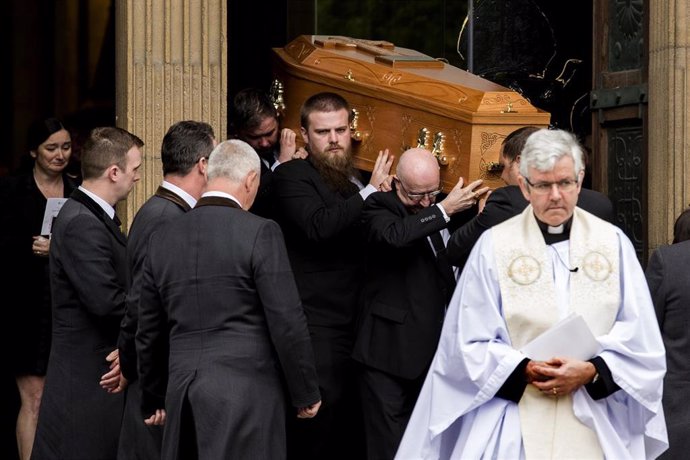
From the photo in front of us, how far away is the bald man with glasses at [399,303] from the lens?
751 centimetres

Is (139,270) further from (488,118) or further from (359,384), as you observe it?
(488,118)

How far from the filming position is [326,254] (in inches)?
310

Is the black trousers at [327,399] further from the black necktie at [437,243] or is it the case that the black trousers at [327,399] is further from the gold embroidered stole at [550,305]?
the gold embroidered stole at [550,305]

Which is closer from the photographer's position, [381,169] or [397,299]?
[397,299]

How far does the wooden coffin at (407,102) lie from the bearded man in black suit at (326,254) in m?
0.25

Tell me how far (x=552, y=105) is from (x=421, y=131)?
2.78 meters

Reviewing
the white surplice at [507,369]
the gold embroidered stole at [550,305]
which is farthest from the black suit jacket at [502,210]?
the gold embroidered stole at [550,305]

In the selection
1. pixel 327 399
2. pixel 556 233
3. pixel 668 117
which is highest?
pixel 668 117

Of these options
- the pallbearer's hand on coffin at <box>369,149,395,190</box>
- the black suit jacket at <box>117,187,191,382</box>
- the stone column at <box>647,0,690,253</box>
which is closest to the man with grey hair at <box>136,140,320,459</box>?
the black suit jacket at <box>117,187,191,382</box>

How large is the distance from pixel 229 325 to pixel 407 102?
2.06 m

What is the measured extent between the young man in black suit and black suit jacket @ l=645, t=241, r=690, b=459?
0.35 metres

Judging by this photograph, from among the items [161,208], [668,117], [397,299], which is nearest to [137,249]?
[161,208]

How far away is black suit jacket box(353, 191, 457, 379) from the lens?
24.7 ft

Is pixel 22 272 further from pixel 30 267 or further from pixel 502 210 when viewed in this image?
pixel 502 210
